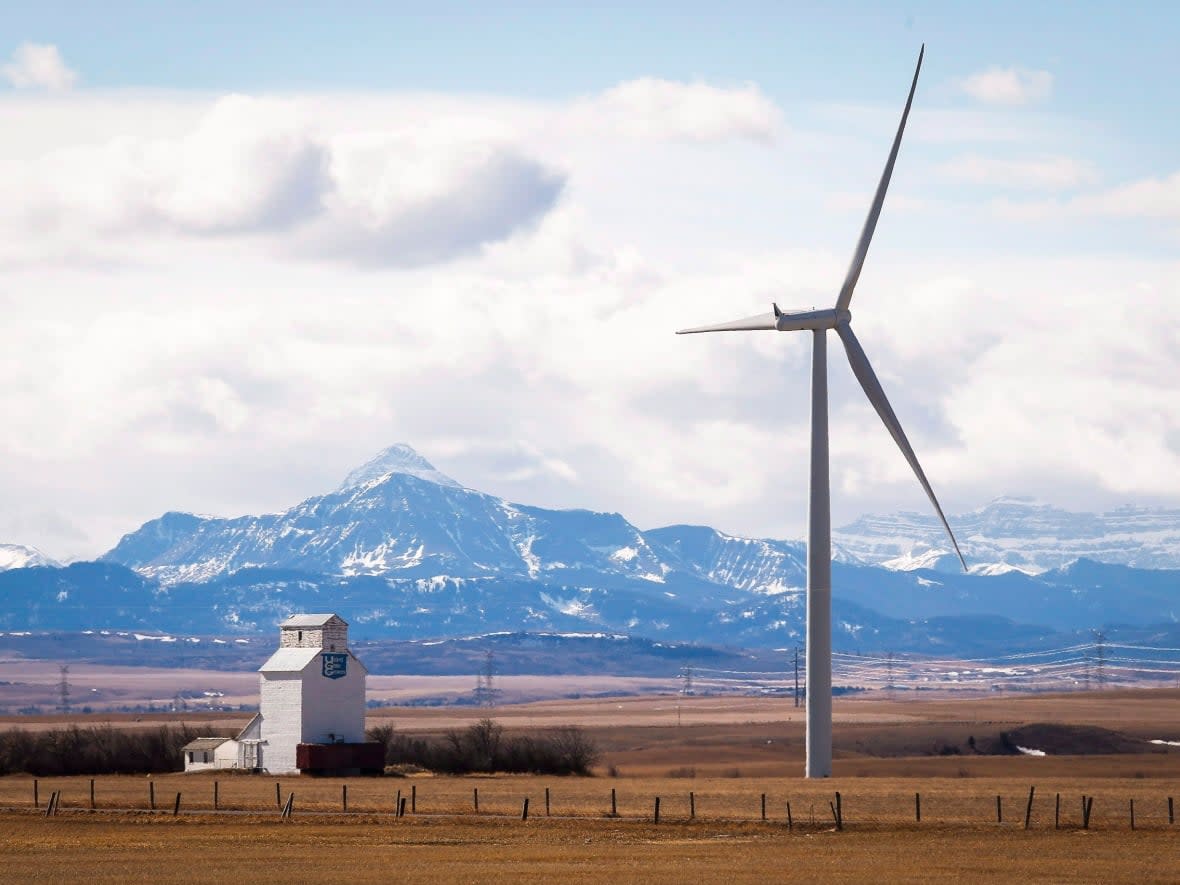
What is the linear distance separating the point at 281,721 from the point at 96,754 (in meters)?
17.0

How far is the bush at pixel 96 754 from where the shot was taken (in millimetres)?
121887

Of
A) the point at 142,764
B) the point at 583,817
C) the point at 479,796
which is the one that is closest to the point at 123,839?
the point at 583,817

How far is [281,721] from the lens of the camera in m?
114

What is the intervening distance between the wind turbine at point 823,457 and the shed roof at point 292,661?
1302 inches

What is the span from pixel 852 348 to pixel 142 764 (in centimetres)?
5738

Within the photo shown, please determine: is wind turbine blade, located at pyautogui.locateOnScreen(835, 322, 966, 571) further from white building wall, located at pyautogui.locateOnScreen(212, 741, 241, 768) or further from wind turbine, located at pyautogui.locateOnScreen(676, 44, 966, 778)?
white building wall, located at pyautogui.locateOnScreen(212, 741, 241, 768)

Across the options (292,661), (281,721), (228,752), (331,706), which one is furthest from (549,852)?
(228,752)

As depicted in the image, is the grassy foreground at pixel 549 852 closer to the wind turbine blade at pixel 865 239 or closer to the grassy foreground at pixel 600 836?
the grassy foreground at pixel 600 836

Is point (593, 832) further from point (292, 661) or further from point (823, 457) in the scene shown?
point (292, 661)

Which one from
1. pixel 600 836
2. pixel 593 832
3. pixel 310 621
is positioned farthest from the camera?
pixel 310 621

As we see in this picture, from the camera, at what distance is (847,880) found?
2126 inches

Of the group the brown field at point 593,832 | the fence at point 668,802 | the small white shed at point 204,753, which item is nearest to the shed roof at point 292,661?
the small white shed at point 204,753

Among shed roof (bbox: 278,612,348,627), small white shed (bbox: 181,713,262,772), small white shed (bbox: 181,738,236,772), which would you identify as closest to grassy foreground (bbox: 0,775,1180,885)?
small white shed (bbox: 181,713,262,772)

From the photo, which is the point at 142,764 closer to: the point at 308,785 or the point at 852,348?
the point at 308,785
